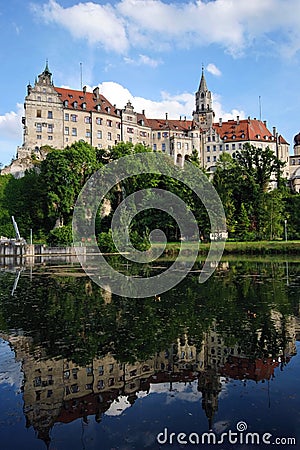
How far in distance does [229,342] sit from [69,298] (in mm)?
9781

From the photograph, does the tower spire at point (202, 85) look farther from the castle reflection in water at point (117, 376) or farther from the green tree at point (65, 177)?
the castle reflection in water at point (117, 376)

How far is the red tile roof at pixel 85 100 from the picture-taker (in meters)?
87.6

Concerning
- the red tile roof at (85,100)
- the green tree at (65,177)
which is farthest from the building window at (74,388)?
the red tile roof at (85,100)

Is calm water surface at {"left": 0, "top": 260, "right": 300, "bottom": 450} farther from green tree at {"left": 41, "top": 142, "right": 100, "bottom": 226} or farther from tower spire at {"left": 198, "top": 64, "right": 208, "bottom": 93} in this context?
tower spire at {"left": 198, "top": 64, "right": 208, "bottom": 93}

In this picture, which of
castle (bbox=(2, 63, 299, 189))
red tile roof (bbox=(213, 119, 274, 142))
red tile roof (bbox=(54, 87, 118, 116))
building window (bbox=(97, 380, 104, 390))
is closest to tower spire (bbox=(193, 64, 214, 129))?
castle (bbox=(2, 63, 299, 189))

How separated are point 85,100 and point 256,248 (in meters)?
55.3

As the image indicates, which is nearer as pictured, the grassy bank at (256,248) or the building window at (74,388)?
the building window at (74,388)

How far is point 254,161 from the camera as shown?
230ft

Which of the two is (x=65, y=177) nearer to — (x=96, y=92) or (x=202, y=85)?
(x=96, y=92)

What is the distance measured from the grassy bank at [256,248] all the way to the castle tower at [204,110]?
6217cm

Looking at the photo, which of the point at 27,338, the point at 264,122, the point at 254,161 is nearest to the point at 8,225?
the point at 254,161

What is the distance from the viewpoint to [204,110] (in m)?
111

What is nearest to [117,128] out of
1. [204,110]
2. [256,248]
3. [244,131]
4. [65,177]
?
[204,110]

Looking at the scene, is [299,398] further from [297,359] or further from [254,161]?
[254,161]
